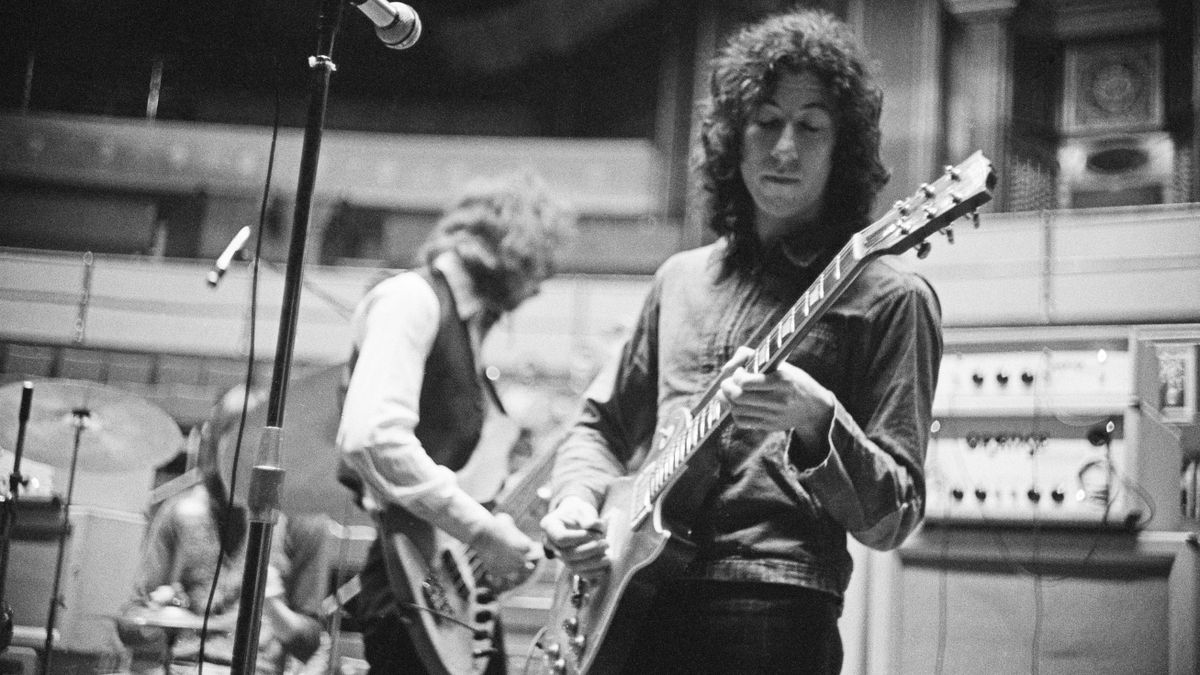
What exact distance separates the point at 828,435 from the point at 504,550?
949 mm

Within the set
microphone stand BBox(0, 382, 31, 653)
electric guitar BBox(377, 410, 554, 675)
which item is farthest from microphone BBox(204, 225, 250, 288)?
microphone stand BBox(0, 382, 31, 653)

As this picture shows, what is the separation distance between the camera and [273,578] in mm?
3889

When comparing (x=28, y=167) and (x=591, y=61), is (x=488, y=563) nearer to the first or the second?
(x=591, y=61)

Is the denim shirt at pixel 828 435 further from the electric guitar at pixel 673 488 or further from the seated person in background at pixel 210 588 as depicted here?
the seated person in background at pixel 210 588

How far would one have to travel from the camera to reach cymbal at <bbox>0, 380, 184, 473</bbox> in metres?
3.66

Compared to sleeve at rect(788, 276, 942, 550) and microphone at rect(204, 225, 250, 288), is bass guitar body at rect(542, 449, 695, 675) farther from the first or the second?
microphone at rect(204, 225, 250, 288)

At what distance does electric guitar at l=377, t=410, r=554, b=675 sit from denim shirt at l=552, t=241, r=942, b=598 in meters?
0.60

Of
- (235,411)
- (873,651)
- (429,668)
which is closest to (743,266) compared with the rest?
(429,668)

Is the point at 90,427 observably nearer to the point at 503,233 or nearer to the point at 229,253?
the point at 229,253

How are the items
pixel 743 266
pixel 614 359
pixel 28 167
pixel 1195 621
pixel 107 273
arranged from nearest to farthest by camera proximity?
pixel 743 266
pixel 614 359
pixel 1195 621
pixel 107 273
pixel 28 167

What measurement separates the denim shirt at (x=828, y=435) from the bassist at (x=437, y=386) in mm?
533

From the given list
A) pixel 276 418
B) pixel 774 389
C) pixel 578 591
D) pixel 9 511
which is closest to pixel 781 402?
pixel 774 389

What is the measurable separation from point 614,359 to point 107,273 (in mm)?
7066

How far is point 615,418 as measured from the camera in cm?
217
